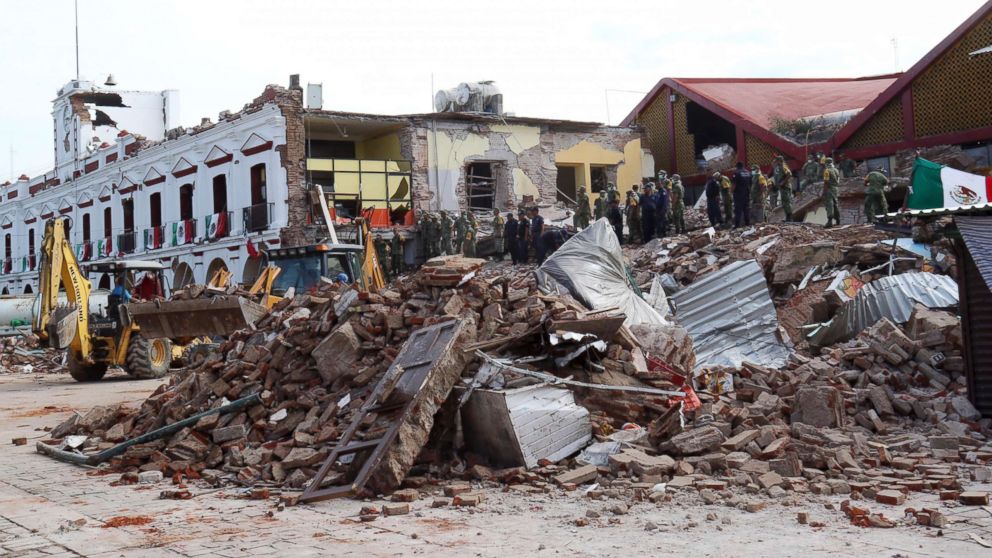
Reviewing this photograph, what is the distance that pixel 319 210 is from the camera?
93.1 ft

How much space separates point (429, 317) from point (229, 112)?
76.6ft

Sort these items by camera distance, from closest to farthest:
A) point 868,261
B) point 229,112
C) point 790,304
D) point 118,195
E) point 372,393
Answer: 1. point 372,393
2. point 790,304
3. point 868,261
4. point 229,112
5. point 118,195

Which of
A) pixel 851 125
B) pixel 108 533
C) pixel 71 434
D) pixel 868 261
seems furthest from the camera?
pixel 851 125

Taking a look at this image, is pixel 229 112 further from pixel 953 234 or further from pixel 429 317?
pixel 953 234

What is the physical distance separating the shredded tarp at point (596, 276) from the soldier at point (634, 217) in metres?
11.1

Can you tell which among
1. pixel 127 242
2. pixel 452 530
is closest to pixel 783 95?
pixel 127 242

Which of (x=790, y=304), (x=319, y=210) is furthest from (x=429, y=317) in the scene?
(x=319, y=210)

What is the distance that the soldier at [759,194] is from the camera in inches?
921

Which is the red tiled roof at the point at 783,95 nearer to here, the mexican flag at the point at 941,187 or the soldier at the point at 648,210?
the soldier at the point at 648,210

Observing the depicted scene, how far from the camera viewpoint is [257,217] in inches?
1150

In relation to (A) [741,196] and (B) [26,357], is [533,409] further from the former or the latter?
(B) [26,357]

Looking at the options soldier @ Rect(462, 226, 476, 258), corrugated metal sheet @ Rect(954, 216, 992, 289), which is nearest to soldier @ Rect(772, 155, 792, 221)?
soldier @ Rect(462, 226, 476, 258)

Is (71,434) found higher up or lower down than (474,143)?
lower down

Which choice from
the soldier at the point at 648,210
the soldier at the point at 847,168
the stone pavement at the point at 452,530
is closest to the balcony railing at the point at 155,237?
the soldier at the point at 648,210
